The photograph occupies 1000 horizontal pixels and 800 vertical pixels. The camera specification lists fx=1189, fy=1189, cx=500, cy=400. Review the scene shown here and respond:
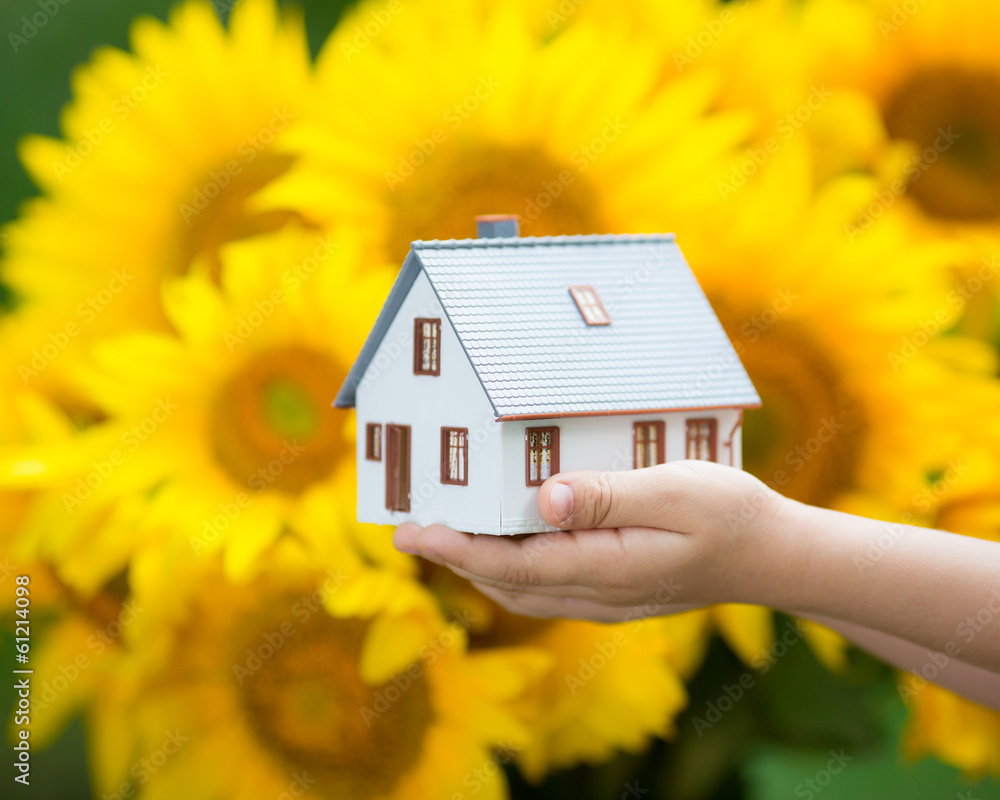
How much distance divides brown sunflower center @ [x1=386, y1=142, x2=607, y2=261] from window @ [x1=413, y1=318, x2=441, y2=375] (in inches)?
7.4

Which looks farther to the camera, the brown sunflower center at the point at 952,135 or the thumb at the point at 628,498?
the brown sunflower center at the point at 952,135

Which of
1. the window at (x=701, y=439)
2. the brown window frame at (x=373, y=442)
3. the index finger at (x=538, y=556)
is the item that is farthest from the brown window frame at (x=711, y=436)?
the brown window frame at (x=373, y=442)

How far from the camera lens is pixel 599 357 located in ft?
2.40

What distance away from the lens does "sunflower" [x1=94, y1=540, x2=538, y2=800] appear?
95cm

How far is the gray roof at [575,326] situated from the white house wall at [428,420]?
0.02 m

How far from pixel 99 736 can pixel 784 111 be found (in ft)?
2.63

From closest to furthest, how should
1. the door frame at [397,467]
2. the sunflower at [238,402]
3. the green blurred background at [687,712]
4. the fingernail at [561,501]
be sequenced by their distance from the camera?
the fingernail at [561,501] < the door frame at [397,467] < the sunflower at [238,402] < the green blurred background at [687,712]

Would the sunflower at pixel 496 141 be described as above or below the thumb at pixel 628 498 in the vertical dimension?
above

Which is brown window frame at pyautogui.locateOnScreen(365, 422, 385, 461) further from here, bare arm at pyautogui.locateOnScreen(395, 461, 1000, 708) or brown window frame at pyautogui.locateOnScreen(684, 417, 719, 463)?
brown window frame at pyautogui.locateOnScreen(684, 417, 719, 463)

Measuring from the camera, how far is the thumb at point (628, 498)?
673 millimetres

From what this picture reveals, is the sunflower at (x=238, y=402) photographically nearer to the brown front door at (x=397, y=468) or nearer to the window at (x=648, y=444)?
the brown front door at (x=397, y=468)

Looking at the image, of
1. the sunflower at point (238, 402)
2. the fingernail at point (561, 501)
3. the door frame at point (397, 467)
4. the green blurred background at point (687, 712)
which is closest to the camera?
the fingernail at point (561, 501)

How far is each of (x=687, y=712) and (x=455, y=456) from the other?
0.42 m

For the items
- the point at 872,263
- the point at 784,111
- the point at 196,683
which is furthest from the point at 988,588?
the point at 196,683
